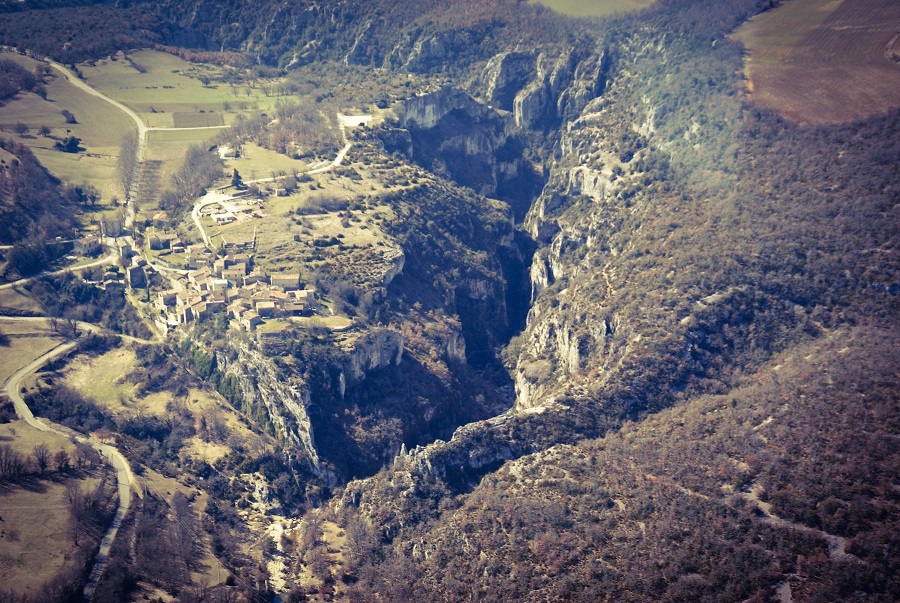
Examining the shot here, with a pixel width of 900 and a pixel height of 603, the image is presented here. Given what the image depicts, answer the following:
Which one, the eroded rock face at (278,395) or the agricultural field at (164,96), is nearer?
the eroded rock face at (278,395)

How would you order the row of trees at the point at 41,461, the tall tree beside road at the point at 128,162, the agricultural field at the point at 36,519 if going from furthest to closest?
1. the tall tree beside road at the point at 128,162
2. the row of trees at the point at 41,461
3. the agricultural field at the point at 36,519

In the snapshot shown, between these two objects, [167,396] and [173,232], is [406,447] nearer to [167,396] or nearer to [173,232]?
[167,396]

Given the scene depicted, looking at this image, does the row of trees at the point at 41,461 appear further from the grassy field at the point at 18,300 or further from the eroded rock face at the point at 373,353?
the grassy field at the point at 18,300

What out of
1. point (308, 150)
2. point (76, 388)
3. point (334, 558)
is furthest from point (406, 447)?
point (308, 150)

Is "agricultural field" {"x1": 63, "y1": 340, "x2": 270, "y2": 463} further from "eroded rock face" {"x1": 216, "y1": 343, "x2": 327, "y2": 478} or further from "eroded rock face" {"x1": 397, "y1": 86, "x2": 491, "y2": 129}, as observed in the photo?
"eroded rock face" {"x1": 397, "y1": 86, "x2": 491, "y2": 129}

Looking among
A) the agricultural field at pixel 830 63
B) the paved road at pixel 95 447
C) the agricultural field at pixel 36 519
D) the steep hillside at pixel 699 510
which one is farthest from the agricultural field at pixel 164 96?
the steep hillside at pixel 699 510

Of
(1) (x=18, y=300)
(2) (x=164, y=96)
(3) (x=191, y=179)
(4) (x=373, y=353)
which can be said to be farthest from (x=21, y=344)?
(2) (x=164, y=96)
